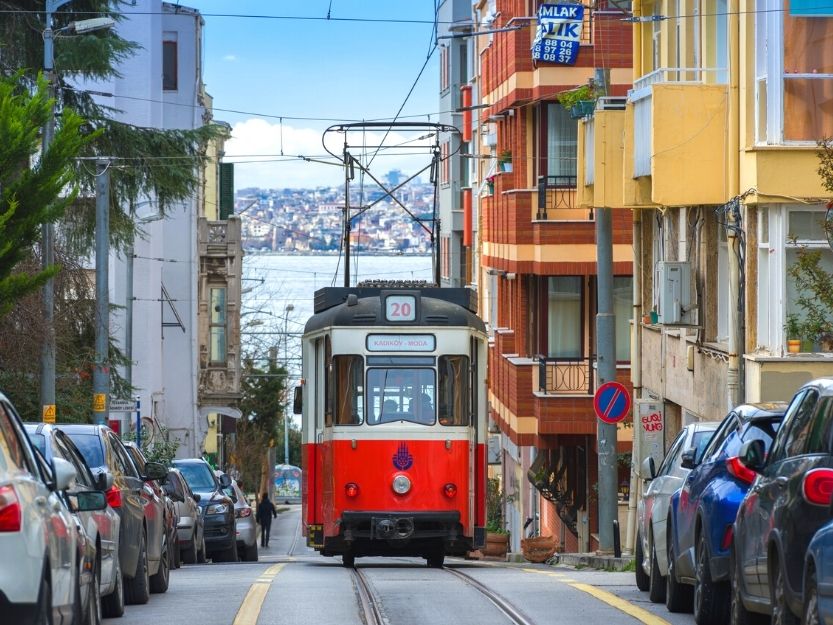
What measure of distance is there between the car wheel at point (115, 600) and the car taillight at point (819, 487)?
6404 mm

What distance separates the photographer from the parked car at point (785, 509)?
374 inches

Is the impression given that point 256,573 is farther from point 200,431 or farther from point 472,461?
point 200,431

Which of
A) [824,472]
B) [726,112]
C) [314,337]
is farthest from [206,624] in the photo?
[726,112]

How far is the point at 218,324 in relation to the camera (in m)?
63.5

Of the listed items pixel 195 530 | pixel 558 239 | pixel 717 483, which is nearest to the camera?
pixel 717 483

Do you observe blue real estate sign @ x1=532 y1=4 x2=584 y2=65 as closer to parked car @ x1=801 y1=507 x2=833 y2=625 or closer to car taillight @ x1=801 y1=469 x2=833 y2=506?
car taillight @ x1=801 y1=469 x2=833 y2=506

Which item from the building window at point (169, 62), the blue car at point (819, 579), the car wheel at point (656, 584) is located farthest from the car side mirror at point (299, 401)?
the building window at point (169, 62)

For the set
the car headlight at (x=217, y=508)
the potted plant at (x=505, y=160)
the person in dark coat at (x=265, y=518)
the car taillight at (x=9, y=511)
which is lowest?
the person in dark coat at (x=265, y=518)

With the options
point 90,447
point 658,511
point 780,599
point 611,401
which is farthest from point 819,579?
point 611,401

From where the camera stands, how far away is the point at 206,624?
13570 mm

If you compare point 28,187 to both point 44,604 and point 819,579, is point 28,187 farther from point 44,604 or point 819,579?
point 819,579

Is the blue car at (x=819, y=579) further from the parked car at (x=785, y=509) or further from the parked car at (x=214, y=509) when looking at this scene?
the parked car at (x=214, y=509)

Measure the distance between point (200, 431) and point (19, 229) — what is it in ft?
142

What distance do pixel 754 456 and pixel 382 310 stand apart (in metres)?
10.7
